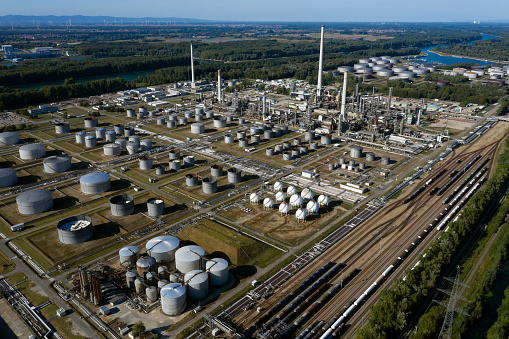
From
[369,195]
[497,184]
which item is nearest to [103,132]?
[369,195]

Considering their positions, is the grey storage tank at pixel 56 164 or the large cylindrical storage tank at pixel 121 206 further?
the grey storage tank at pixel 56 164

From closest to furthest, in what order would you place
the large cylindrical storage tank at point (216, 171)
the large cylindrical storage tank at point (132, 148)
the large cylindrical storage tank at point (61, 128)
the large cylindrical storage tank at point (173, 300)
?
the large cylindrical storage tank at point (173, 300) → the large cylindrical storage tank at point (216, 171) → the large cylindrical storage tank at point (132, 148) → the large cylindrical storage tank at point (61, 128)

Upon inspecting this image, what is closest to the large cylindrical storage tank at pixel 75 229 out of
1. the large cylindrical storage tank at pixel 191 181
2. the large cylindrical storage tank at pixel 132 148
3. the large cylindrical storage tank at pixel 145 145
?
the large cylindrical storage tank at pixel 191 181

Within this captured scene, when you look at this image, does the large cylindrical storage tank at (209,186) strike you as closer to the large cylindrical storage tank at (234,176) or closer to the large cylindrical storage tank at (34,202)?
the large cylindrical storage tank at (234,176)

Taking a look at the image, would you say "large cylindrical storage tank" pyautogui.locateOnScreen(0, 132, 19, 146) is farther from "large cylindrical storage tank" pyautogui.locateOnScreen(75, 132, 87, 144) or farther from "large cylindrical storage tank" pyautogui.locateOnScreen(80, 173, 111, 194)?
"large cylindrical storage tank" pyautogui.locateOnScreen(80, 173, 111, 194)

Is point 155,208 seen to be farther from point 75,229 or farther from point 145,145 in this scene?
point 145,145

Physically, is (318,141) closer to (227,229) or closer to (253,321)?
(227,229)
